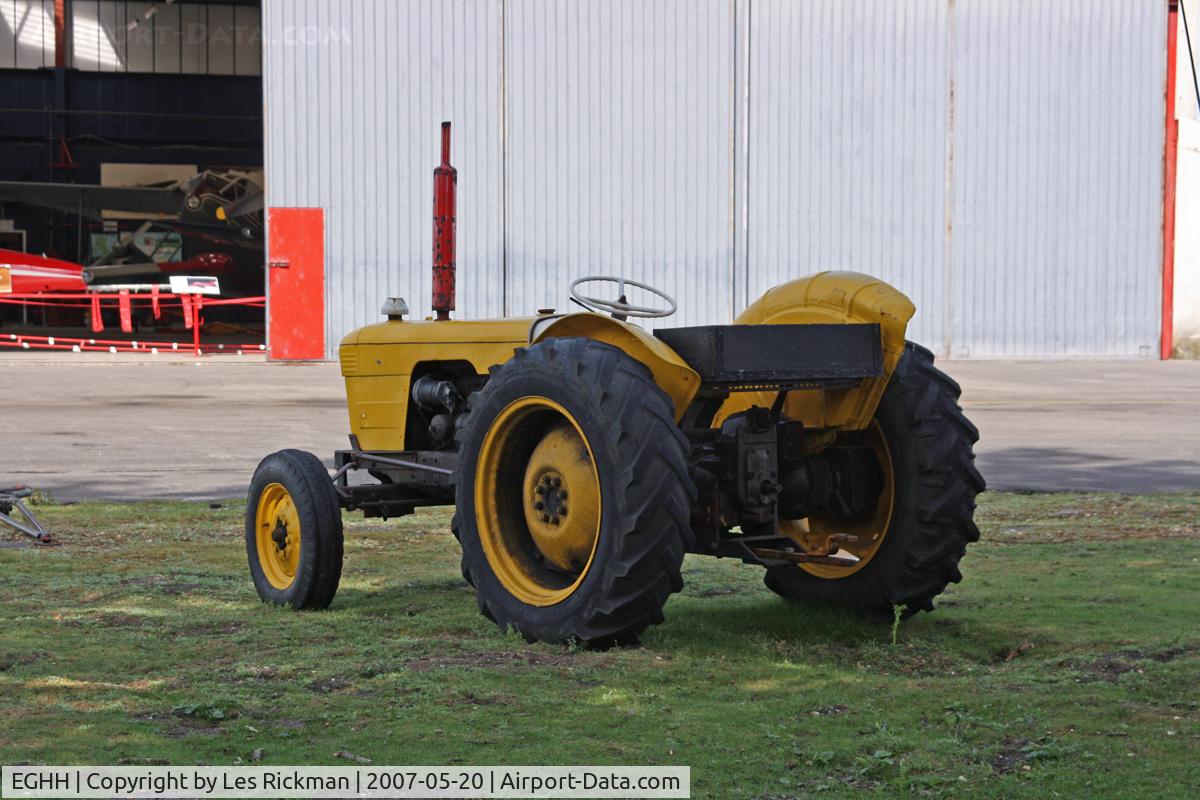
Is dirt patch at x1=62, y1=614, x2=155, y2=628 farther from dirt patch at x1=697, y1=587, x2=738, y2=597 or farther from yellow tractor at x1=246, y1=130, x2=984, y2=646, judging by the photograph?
dirt patch at x1=697, y1=587, x2=738, y2=597

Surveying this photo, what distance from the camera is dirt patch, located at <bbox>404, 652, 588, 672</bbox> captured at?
5.17 m

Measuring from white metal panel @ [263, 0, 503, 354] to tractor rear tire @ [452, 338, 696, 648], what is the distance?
2199 centimetres

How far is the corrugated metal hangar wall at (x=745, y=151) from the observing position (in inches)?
1094

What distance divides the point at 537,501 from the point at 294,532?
1545mm

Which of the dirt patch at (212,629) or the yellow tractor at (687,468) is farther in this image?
the dirt patch at (212,629)

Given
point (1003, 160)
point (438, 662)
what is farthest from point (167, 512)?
point (1003, 160)

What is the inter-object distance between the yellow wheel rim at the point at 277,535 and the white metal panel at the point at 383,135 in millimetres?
20864

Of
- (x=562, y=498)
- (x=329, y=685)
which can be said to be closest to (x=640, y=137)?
(x=562, y=498)

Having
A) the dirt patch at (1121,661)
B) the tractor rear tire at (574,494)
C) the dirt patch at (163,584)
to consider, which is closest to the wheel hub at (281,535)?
the dirt patch at (163,584)

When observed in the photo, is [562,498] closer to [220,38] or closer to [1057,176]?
[1057,176]

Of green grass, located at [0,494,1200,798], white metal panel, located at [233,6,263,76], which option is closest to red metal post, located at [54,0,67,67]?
white metal panel, located at [233,6,263,76]

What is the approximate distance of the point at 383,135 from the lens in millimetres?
27828

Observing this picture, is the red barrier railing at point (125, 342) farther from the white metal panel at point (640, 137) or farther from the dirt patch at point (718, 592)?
the dirt patch at point (718, 592)

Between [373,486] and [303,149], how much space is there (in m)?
21.7
